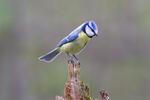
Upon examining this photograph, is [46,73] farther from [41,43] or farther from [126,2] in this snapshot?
[126,2]

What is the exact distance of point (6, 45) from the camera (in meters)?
10.5

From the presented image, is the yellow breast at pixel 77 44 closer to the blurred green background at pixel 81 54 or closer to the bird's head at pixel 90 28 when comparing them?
the bird's head at pixel 90 28

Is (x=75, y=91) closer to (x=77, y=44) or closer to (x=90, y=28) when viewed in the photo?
(x=90, y=28)

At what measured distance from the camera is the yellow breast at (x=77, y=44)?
391cm

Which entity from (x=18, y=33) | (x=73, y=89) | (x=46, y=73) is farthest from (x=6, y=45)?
(x=73, y=89)

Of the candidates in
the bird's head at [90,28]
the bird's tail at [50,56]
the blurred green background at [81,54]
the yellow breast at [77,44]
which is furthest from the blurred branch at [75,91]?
the blurred green background at [81,54]

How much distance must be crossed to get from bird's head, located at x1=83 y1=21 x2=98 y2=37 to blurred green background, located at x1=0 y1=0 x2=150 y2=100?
5.28 metres

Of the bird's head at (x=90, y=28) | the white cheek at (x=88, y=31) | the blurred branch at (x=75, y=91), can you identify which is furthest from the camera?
the white cheek at (x=88, y=31)

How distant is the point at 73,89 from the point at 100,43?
6.76 metres

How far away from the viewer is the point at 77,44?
155 inches

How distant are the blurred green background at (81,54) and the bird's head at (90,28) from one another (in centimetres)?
528

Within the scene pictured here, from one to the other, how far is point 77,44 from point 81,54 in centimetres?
573

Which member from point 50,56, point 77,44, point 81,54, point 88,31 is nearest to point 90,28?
point 88,31

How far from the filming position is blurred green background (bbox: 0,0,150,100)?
9.64 metres
